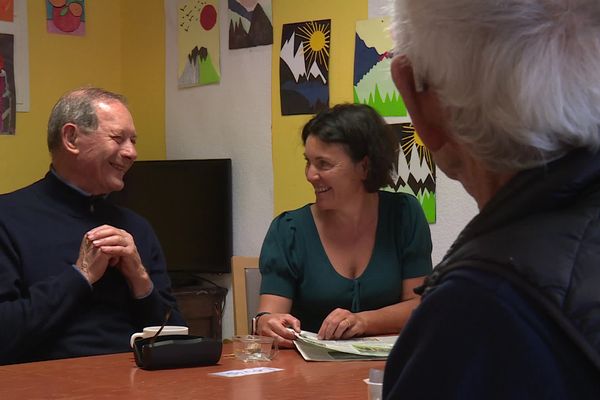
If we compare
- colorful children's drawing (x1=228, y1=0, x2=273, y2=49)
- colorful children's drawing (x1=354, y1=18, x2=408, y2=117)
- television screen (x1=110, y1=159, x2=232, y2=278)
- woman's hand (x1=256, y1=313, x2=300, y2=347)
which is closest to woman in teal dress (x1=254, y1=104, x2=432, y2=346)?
woman's hand (x1=256, y1=313, x2=300, y2=347)

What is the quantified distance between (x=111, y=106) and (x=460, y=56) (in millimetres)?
2015

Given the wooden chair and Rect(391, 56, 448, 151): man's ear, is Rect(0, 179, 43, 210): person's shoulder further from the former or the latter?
Rect(391, 56, 448, 151): man's ear

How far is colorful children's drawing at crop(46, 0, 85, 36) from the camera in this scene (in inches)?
164

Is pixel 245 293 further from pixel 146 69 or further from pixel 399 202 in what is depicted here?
pixel 146 69

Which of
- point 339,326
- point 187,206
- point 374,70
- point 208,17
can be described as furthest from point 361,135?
point 208,17

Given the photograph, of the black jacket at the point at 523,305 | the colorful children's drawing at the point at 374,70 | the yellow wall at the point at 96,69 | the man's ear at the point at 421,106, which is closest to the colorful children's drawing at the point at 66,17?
the yellow wall at the point at 96,69

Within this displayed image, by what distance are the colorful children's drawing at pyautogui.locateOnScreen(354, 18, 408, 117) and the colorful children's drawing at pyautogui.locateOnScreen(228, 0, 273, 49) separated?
19.4 inches

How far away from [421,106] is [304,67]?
270 centimetres

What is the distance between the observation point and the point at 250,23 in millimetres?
3766

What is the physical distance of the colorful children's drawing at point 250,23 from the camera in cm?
369

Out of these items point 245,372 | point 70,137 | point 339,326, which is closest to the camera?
point 245,372

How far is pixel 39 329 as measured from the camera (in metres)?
2.29

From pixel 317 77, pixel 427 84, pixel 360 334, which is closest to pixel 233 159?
pixel 317 77

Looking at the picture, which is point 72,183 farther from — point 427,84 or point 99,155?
point 427,84
